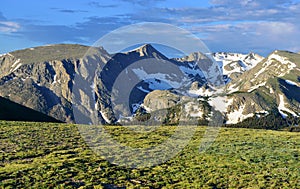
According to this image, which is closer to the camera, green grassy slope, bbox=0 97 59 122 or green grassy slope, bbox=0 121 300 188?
green grassy slope, bbox=0 121 300 188

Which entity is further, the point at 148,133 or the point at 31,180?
the point at 148,133

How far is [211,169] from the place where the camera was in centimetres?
3678

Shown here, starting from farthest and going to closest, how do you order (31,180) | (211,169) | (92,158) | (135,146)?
(135,146) < (92,158) < (211,169) < (31,180)

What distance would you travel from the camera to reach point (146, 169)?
120ft

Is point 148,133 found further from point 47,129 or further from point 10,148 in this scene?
point 10,148

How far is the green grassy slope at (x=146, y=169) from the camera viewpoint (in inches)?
1238

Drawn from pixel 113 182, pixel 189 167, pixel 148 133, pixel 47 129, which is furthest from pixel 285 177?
pixel 47 129

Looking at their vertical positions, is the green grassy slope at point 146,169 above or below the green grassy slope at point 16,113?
above

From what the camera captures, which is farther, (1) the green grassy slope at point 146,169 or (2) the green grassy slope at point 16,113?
(2) the green grassy slope at point 16,113

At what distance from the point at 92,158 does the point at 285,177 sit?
20.9 meters

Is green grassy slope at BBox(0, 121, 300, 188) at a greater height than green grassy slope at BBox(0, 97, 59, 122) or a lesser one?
greater

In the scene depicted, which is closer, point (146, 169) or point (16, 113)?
point (146, 169)

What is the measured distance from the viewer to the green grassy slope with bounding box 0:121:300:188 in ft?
103

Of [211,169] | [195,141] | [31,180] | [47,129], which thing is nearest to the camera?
[31,180]
